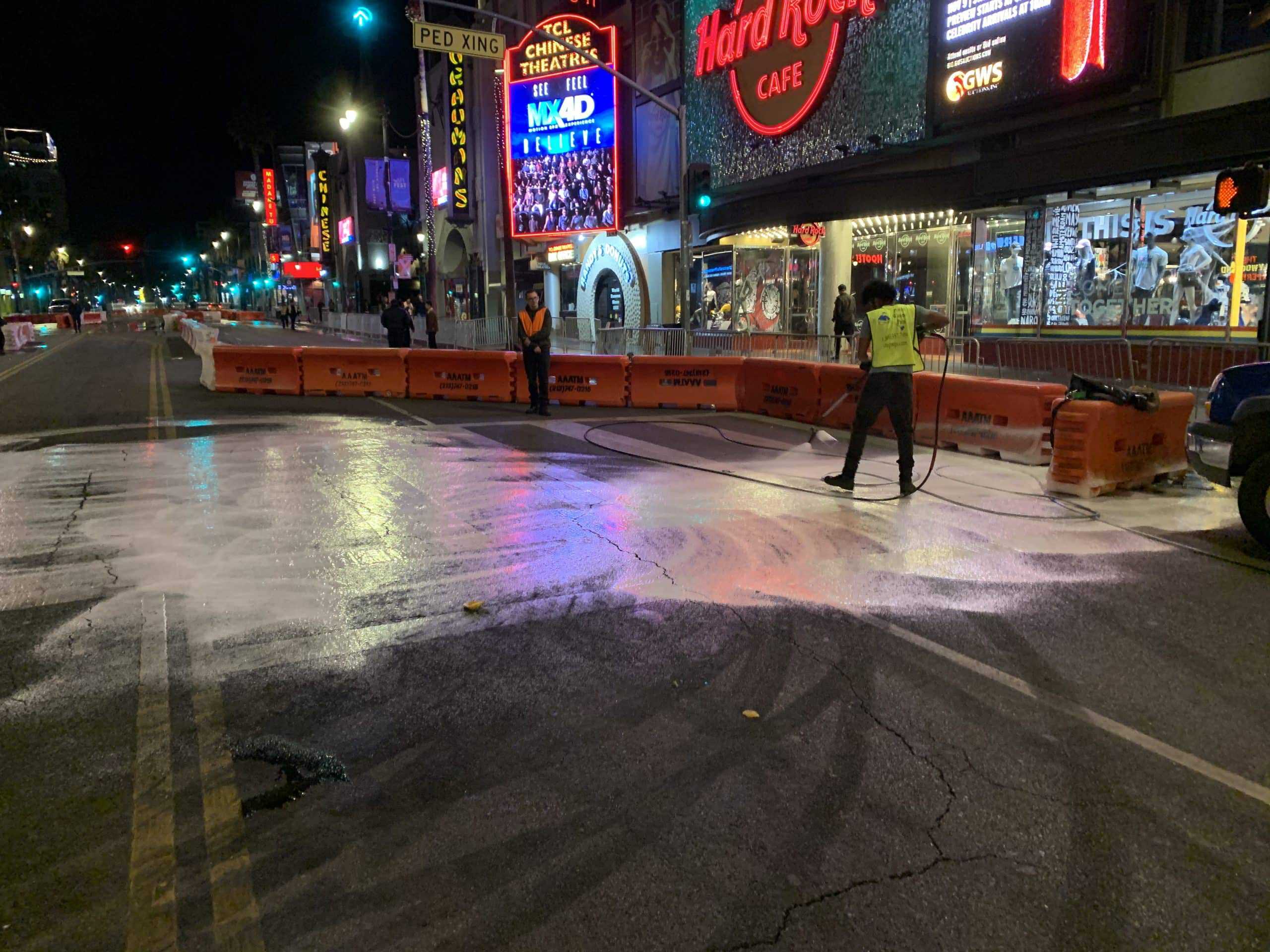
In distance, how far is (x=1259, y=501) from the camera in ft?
21.4

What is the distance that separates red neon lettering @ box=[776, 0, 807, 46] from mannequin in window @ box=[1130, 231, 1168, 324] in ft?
30.9

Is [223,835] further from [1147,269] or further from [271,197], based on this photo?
[271,197]

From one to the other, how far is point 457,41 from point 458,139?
24635mm

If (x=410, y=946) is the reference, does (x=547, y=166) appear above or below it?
above

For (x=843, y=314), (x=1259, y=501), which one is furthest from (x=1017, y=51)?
(x=1259, y=501)

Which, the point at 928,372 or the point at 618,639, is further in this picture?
the point at 928,372

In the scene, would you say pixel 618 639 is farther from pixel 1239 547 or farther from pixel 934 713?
pixel 1239 547

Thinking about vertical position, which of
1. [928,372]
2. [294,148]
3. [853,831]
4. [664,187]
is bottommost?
[853,831]

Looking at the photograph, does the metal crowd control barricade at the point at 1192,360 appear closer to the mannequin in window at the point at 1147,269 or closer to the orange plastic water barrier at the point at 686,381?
the mannequin in window at the point at 1147,269

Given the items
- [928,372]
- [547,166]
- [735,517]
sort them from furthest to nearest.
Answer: [547,166]
[928,372]
[735,517]

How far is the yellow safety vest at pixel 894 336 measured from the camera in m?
8.45

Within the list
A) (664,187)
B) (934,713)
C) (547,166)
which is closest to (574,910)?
(934,713)

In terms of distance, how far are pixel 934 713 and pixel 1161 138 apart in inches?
533

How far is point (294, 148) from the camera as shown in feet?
323
